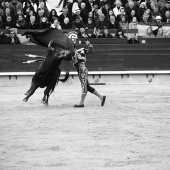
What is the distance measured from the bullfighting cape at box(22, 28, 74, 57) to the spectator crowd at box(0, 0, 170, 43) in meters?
3.81

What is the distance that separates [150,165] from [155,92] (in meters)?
8.50

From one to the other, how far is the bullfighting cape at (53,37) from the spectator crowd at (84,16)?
3.81 m

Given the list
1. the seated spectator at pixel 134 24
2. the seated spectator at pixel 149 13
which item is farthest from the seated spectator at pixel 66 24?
the seated spectator at pixel 149 13

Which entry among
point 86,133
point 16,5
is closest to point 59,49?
point 86,133

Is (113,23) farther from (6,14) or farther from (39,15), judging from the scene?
(6,14)

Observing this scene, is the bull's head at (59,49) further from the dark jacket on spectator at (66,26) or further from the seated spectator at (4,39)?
the seated spectator at (4,39)

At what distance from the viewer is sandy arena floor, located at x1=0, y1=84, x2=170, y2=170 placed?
24.2 feet

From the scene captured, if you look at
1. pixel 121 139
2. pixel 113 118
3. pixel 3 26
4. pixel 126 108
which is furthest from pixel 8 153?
pixel 3 26

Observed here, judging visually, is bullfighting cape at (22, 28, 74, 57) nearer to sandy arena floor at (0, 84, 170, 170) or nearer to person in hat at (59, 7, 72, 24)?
sandy arena floor at (0, 84, 170, 170)

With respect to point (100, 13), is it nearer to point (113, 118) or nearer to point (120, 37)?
point (120, 37)

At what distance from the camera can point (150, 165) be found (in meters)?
7.17

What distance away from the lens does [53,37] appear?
1306cm

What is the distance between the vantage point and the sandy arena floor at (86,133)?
738cm

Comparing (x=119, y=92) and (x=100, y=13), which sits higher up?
(x=100, y=13)
